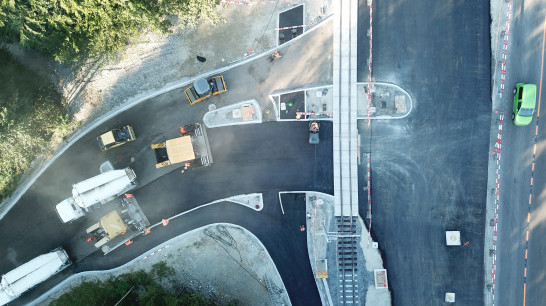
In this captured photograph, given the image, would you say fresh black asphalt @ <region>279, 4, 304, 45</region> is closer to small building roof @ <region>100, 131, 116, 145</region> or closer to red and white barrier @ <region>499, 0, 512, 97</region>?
small building roof @ <region>100, 131, 116, 145</region>

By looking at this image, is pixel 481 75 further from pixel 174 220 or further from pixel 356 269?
pixel 174 220

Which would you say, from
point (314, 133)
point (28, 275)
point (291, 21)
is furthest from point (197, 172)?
point (28, 275)

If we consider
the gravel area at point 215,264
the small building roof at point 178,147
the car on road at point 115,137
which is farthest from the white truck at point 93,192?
the gravel area at point 215,264

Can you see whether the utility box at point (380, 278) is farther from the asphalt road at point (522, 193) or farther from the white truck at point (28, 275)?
the white truck at point (28, 275)

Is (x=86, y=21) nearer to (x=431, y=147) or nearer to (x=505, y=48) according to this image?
(x=431, y=147)

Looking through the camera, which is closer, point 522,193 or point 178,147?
point 178,147

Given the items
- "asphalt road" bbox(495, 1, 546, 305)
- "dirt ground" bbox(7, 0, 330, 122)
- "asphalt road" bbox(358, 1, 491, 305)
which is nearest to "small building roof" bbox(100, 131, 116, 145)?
"dirt ground" bbox(7, 0, 330, 122)
